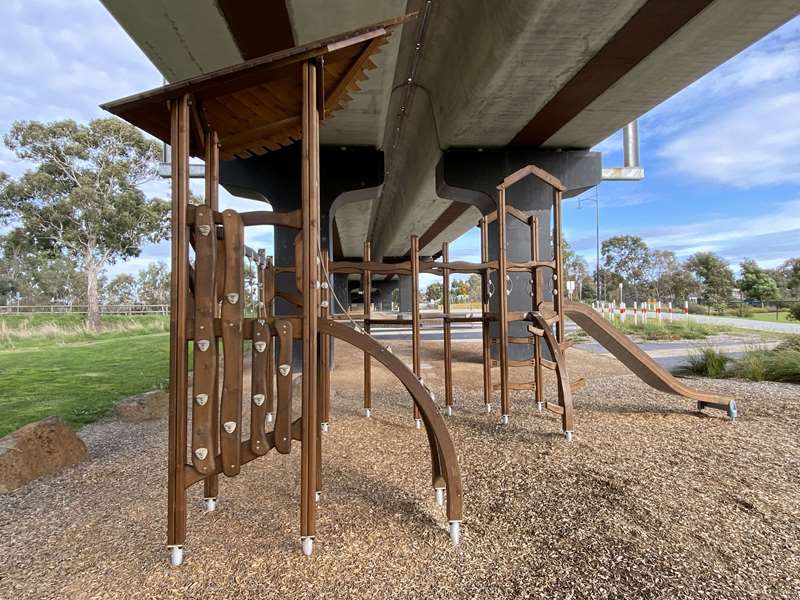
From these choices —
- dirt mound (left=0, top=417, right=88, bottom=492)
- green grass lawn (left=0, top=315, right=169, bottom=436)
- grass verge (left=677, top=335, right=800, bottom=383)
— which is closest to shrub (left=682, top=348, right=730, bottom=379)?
grass verge (left=677, top=335, right=800, bottom=383)

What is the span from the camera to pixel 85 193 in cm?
2119

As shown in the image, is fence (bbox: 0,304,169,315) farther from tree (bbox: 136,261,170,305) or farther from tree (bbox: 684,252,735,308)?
tree (bbox: 684,252,735,308)

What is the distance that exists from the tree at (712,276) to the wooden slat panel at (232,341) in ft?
175

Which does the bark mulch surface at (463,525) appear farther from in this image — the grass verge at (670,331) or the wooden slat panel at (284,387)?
the grass verge at (670,331)

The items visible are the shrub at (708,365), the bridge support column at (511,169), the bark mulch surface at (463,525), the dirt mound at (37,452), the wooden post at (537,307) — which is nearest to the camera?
the bark mulch surface at (463,525)

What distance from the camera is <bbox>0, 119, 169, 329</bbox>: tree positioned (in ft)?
69.6

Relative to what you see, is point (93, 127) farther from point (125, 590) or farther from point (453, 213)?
point (125, 590)

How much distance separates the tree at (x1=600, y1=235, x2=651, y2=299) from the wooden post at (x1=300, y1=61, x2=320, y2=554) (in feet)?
181

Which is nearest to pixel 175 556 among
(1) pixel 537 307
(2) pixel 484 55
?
(1) pixel 537 307

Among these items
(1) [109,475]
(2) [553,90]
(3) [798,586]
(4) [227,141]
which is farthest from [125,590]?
(2) [553,90]

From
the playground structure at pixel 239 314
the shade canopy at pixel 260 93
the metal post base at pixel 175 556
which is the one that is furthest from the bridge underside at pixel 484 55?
the metal post base at pixel 175 556

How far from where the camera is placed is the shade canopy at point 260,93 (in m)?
2.18

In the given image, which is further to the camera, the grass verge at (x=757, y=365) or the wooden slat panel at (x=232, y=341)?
the grass verge at (x=757, y=365)

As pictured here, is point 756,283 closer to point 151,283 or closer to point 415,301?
point 415,301
